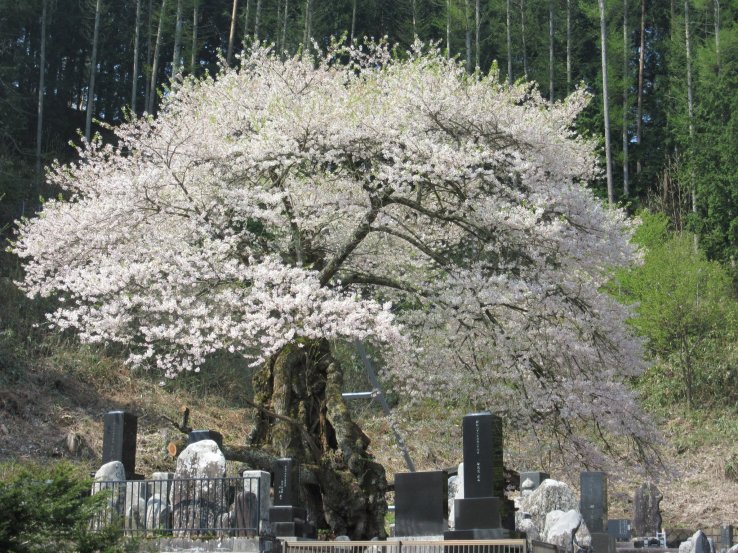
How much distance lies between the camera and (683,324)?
32531 millimetres

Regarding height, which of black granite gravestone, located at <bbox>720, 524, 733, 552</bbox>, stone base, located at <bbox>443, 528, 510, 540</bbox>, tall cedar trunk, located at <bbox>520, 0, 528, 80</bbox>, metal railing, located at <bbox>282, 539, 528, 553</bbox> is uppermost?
tall cedar trunk, located at <bbox>520, 0, 528, 80</bbox>

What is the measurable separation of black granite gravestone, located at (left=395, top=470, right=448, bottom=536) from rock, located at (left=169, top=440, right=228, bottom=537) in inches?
100

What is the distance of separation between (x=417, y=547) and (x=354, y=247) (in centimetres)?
706

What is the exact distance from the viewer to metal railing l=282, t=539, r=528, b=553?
1107cm

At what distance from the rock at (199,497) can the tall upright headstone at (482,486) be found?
3022 millimetres

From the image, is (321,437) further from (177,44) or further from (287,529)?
(177,44)

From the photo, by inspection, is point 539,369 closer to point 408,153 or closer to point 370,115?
point 408,153

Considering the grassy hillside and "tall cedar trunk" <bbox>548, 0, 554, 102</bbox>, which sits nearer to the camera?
the grassy hillside

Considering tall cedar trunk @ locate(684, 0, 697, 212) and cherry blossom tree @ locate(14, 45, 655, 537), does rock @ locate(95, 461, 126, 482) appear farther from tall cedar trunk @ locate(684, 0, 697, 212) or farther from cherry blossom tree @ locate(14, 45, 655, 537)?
tall cedar trunk @ locate(684, 0, 697, 212)

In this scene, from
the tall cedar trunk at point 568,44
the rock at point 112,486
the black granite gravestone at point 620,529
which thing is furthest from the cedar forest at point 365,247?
the tall cedar trunk at point 568,44

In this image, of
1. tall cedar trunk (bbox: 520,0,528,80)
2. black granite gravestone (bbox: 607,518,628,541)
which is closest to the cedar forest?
black granite gravestone (bbox: 607,518,628,541)

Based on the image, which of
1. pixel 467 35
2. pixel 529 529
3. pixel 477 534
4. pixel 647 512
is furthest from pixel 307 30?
pixel 477 534

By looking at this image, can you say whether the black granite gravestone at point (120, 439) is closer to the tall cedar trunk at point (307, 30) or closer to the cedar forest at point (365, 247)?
the cedar forest at point (365, 247)

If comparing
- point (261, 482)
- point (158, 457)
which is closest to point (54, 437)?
point (158, 457)
